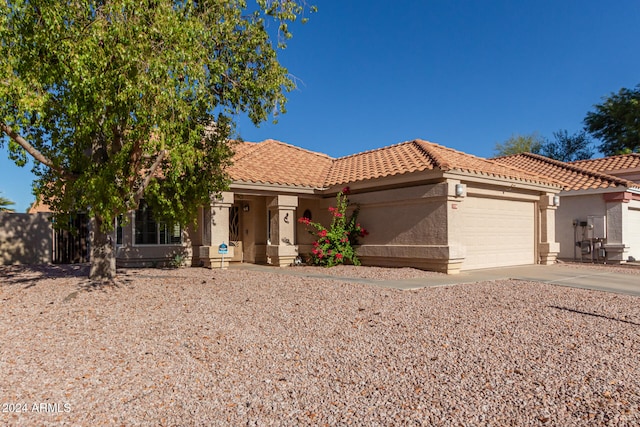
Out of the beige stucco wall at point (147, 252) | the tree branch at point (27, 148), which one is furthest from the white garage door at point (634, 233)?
the tree branch at point (27, 148)

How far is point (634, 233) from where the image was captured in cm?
1759

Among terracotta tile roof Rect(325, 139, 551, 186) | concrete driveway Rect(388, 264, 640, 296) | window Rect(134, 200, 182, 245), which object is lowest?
concrete driveway Rect(388, 264, 640, 296)

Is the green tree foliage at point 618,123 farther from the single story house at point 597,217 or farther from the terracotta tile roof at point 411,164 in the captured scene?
the terracotta tile roof at point 411,164

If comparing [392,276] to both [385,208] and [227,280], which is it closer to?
[385,208]

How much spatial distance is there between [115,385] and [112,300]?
406 centimetres

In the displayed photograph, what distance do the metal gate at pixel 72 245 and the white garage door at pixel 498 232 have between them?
13427 millimetres

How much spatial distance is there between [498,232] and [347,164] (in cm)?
668

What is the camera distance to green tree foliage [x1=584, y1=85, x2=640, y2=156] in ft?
107

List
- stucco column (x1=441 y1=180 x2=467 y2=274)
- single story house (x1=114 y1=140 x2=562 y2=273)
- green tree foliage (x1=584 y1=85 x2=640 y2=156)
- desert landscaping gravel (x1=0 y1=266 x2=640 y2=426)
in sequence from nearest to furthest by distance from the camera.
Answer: desert landscaping gravel (x1=0 y1=266 x2=640 y2=426)
stucco column (x1=441 y1=180 x2=467 y2=274)
single story house (x1=114 y1=140 x2=562 y2=273)
green tree foliage (x1=584 y1=85 x2=640 y2=156)

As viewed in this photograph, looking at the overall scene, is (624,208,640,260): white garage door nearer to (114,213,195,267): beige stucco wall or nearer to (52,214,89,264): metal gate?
(114,213,195,267): beige stucco wall


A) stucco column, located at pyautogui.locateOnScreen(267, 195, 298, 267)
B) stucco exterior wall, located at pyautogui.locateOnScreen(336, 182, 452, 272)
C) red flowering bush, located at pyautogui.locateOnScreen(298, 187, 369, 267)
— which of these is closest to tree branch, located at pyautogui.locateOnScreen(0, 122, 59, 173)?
stucco column, located at pyautogui.locateOnScreen(267, 195, 298, 267)

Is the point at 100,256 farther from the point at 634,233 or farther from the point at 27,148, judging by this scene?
the point at 634,233

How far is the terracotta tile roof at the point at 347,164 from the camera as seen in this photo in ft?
45.5

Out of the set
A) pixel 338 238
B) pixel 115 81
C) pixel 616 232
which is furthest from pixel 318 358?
pixel 616 232
